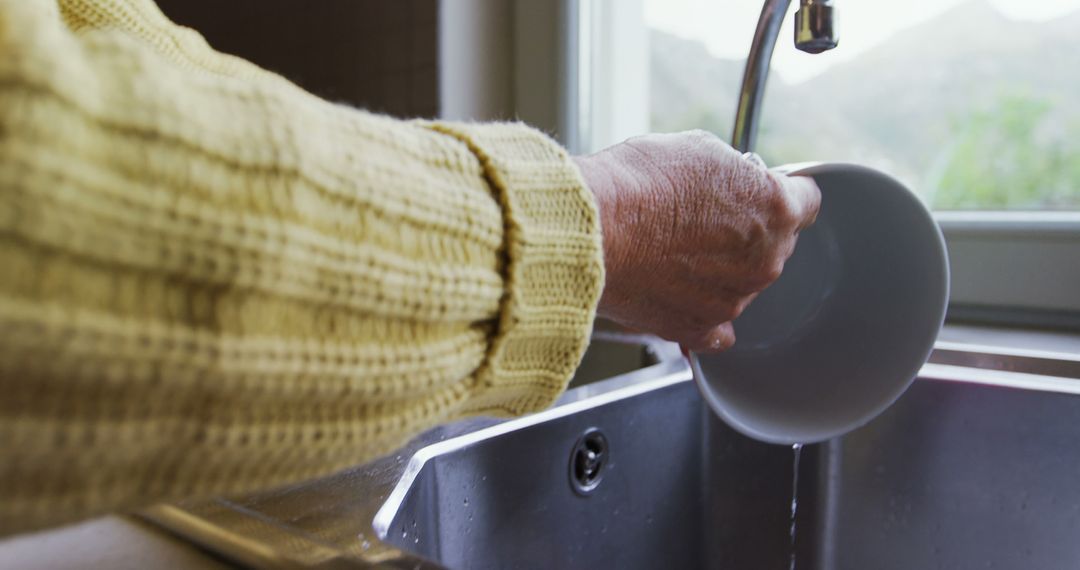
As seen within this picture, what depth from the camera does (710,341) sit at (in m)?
0.50

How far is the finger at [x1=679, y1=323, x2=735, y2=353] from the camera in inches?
19.5

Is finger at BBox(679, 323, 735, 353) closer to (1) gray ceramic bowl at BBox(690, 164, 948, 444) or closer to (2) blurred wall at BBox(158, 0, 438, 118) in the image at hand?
(1) gray ceramic bowl at BBox(690, 164, 948, 444)

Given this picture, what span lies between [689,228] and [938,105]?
1.80ft

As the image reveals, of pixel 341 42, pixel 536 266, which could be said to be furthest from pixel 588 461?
pixel 341 42

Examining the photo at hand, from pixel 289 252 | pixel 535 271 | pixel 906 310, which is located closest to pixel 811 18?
pixel 906 310

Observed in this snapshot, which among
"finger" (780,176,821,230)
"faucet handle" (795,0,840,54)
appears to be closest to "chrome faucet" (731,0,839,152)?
"faucet handle" (795,0,840,54)

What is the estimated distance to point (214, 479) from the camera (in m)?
0.25

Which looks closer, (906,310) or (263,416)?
(263,416)

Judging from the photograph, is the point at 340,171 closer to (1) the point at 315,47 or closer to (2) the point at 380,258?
(2) the point at 380,258

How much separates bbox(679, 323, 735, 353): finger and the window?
0.39 meters

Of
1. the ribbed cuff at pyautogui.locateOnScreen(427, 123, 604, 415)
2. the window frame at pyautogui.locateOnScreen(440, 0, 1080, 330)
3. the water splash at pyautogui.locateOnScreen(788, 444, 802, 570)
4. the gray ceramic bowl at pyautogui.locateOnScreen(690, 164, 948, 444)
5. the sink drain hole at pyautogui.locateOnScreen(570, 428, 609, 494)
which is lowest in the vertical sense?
the water splash at pyautogui.locateOnScreen(788, 444, 802, 570)

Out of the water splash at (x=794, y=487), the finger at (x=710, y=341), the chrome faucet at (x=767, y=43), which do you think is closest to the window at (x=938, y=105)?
the chrome faucet at (x=767, y=43)

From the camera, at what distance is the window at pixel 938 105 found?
77 centimetres

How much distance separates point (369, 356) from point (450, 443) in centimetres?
25
